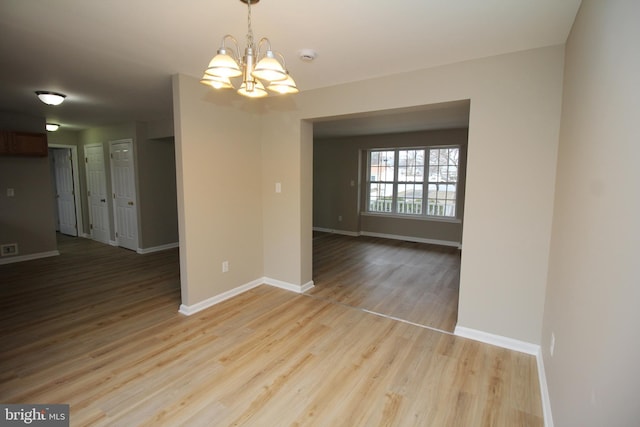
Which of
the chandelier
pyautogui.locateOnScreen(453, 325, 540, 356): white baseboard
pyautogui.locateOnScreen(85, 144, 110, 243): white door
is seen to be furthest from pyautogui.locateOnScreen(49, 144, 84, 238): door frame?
pyautogui.locateOnScreen(453, 325, 540, 356): white baseboard

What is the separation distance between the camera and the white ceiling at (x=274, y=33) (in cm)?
179

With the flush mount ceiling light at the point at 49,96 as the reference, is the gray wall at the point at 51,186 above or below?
below

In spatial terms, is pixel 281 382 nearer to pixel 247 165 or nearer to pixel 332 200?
pixel 247 165

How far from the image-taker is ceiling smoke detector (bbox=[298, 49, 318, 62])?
2407 mm

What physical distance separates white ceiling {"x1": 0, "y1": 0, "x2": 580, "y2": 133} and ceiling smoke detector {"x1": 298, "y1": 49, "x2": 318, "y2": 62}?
1.7 inches

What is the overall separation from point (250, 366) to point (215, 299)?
4.29 ft

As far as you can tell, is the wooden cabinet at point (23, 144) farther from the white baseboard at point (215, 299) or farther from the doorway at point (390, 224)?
the doorway at point (390, 224)

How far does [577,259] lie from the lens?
150cm

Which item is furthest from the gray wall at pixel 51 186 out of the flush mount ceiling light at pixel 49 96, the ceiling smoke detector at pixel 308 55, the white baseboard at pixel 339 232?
the ceiling smoke detector at pixel 308 55

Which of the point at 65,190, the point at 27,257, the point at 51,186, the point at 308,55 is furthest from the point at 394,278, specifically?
the point at 65,190

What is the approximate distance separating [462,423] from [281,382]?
3.78 ft

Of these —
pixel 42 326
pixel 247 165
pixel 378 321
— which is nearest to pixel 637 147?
pixel 378 321

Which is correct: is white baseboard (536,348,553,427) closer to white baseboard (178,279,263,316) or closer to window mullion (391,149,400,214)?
white baseboard (178,279,263,316)

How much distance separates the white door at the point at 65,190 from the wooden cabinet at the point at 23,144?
1934 millimetres
